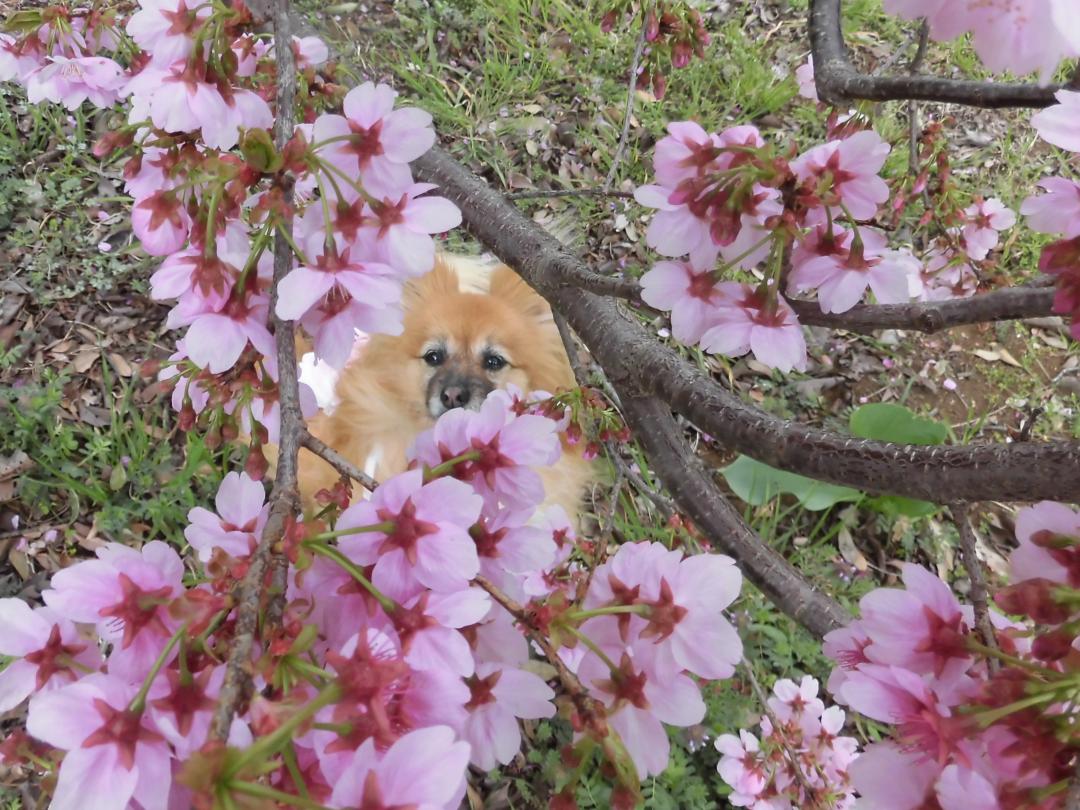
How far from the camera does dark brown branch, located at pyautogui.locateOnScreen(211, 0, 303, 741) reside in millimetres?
400

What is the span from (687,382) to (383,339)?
1.49 metres

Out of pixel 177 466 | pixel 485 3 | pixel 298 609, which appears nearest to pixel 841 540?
pixel 177 466

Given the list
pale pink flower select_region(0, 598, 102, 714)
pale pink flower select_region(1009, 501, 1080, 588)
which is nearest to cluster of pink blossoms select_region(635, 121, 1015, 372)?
pale pink flower select_region(1009, 501, 1080, 588)

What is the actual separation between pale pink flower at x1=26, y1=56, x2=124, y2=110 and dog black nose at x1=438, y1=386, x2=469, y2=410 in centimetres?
103

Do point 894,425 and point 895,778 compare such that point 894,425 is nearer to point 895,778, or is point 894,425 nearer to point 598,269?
point 598,269

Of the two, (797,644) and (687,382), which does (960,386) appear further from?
(687,382)

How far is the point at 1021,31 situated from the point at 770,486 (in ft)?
6.10

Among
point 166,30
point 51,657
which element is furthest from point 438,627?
point 166,30

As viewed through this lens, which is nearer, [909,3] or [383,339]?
[909,3]

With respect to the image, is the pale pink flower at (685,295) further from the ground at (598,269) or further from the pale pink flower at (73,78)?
the pale pink flower at (73,78)

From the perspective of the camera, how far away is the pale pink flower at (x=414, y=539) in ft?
1.68

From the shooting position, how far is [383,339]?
2.22 metres

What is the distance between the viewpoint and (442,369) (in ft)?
6.98

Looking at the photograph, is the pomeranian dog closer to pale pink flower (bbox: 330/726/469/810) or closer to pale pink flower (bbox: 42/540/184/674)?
pale pink flower (bbox: 42/540/184/674)
